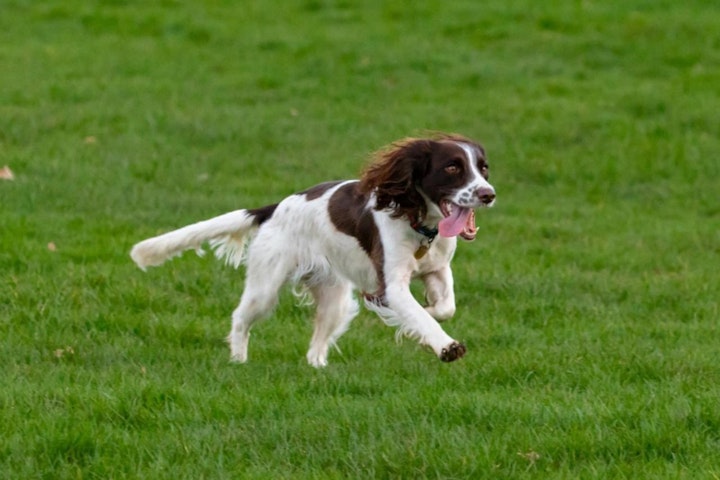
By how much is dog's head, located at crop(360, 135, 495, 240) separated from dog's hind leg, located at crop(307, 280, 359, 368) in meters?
0.84

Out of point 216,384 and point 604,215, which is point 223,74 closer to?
point 604,215

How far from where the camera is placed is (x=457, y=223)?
613 cm

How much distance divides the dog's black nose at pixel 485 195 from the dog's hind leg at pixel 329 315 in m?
1.33

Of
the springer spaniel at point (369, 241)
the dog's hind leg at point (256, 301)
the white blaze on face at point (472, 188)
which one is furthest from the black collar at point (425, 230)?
the dog's hind leg at point (256, 301)

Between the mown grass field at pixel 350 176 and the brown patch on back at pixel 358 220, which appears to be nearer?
the mown grass field at pixel 350 176

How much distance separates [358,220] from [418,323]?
823 millimetres

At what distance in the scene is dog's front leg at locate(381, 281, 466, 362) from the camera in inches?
229

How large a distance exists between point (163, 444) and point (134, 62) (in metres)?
11.6

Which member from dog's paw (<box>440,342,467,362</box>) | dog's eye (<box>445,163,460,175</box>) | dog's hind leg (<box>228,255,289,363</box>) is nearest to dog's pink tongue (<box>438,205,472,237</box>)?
dog's eye (<box>445,163,460,175</box>)

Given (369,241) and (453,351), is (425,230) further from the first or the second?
(453,351)

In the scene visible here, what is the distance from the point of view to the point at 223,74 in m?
16.1

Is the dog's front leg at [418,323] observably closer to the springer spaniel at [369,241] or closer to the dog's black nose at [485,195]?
the springer spaniel at [369,241]

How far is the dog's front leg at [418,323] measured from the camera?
A: 19.1 feet

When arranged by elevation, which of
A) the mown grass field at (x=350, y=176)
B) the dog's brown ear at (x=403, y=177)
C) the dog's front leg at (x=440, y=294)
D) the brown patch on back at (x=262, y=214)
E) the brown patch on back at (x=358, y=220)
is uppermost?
the dog's brown ear at (x=403, y=177)
